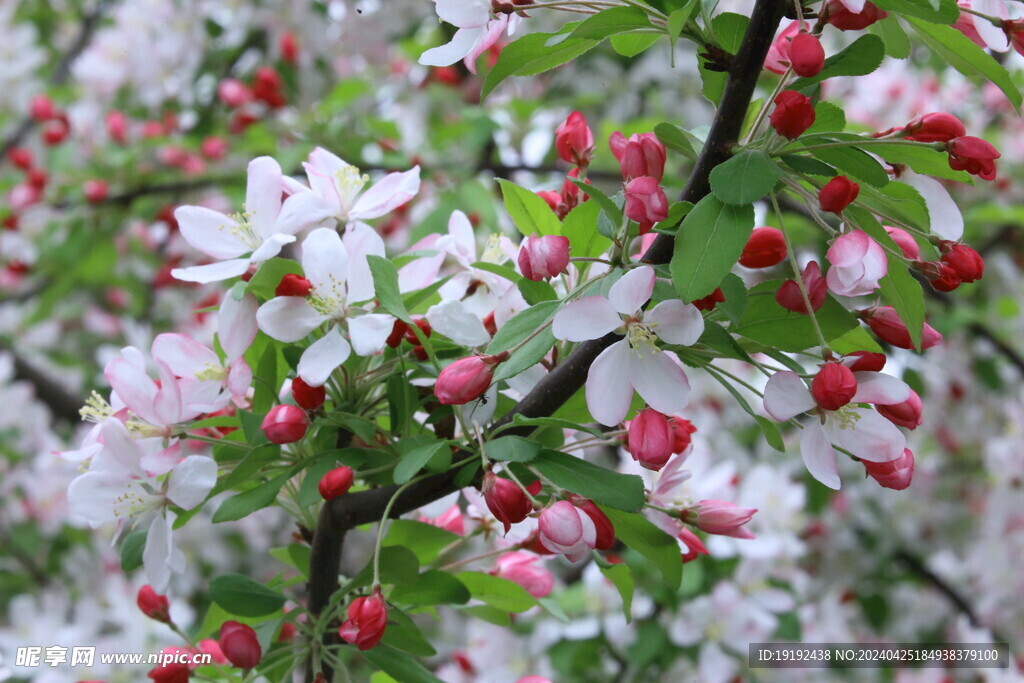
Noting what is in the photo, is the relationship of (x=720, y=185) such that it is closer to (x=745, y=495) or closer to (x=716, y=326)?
(x=716, y=326)

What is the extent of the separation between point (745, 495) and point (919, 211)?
1.68 metres

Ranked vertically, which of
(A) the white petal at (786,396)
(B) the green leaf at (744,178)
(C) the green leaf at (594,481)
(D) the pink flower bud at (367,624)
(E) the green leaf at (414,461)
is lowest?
(D) the pink flower bud at (367,624)

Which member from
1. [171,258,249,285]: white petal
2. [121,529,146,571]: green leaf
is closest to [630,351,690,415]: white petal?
[171,258,249,285]: white petal

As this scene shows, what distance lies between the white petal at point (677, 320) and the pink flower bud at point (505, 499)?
0.61 feet

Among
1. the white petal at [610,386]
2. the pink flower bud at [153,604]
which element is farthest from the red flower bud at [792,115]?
the pink flower bud at [153,604]

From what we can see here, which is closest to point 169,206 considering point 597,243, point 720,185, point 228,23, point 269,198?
point 228,23

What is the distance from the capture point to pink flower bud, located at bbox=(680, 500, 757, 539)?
997 mm

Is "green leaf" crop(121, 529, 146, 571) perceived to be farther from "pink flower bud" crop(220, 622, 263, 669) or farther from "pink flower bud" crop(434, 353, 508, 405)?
"pink flower bud" crop(434, 353, 508, 405)

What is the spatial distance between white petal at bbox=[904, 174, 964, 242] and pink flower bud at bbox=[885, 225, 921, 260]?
2 centimetres

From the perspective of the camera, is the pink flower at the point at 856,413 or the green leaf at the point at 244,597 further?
the green leaf at the point at 244,597

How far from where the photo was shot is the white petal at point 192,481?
94 centimetres

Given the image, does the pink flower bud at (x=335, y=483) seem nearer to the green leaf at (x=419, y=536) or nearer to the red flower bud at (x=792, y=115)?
the green leaf at (x=419, y=536)

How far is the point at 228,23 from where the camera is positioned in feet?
12.5

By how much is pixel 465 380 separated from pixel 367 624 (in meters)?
0.25
